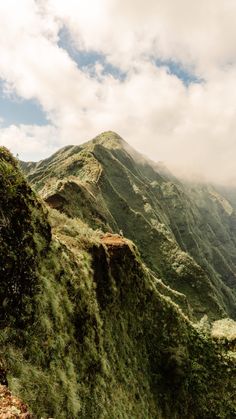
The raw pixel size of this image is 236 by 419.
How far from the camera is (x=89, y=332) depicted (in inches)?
592

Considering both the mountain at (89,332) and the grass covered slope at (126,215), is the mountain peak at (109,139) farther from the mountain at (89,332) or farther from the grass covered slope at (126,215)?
the mountain at (89,332)

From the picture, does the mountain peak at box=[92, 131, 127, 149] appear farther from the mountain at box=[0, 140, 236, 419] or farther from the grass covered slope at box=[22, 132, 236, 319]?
the mountain at box=[0, 140, 236, 419]

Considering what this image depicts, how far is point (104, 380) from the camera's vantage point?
14.8 metres

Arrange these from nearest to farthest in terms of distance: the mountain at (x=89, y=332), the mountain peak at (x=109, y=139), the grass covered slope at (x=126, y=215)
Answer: the mountain at (x=89, y=332)
the grass covered slope at (x=126, y=215)
the mountain peak at (x=109, y=139)

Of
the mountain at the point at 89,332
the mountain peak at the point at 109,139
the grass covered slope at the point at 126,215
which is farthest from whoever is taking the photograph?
the mountain peak at the point at 109,139

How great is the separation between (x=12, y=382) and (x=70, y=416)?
10.1ft

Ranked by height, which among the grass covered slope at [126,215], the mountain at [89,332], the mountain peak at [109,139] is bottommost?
the mountain at [89,332]

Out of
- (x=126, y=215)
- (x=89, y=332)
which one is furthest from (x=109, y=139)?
(x=89, y=332)

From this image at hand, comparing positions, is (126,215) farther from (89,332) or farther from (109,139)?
(109,139)

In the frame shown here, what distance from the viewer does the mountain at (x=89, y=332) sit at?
1059cm

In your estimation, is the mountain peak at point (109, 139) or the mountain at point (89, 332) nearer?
the mountain at point (89, 332)

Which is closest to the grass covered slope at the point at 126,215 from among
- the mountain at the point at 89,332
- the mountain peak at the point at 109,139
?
the mountain peak at the point at 109,139

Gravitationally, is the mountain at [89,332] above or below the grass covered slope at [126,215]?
below

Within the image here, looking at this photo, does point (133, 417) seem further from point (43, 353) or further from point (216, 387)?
point (216, 387)
